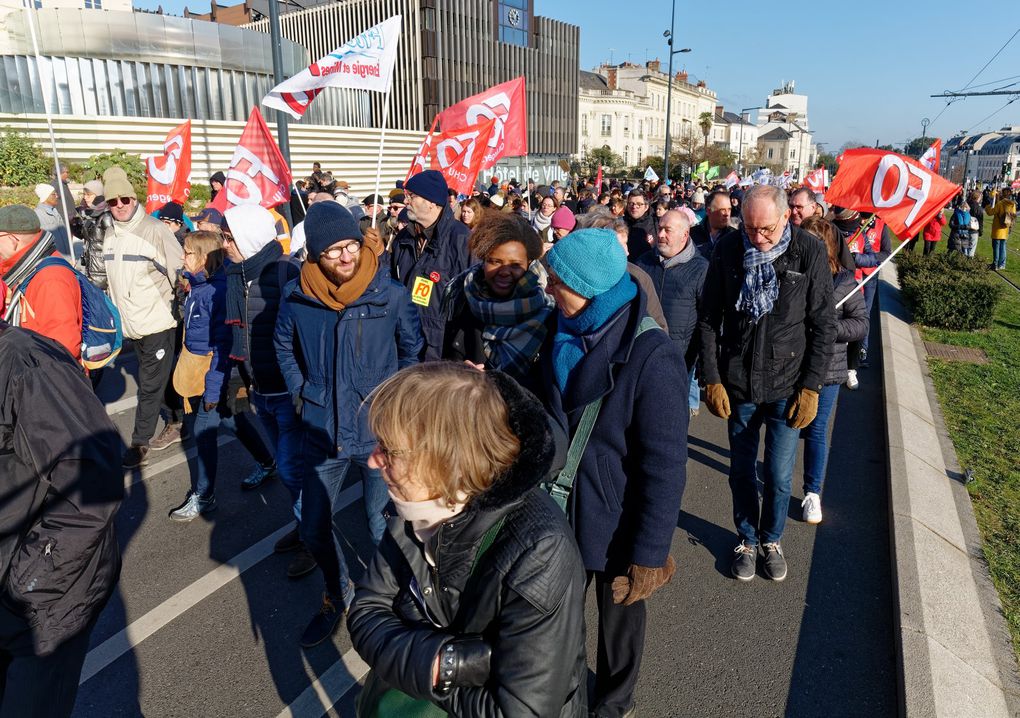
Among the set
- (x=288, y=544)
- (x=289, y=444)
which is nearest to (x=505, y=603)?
(x=289, y=444)

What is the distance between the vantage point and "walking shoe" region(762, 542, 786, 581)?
375 cm

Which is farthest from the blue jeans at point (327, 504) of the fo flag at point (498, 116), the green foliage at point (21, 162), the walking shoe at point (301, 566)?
the green foliage at point (21, 162)

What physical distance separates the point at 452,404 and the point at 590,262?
1.00 m

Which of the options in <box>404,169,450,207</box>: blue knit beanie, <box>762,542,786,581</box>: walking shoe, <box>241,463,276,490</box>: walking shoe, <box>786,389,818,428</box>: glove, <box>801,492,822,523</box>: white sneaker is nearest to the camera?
<box>786,389,818,428</box>: glove

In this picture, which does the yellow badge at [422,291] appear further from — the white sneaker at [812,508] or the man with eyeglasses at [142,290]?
the white sneaker at [812,508]

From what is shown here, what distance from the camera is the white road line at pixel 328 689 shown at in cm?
286

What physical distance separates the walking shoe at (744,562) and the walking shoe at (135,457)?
14.4 feet

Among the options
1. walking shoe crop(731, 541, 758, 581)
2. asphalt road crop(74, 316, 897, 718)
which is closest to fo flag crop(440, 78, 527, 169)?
asphalt road crop(74, 316, 897, 718)

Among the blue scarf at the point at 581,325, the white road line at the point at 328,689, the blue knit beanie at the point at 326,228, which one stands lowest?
the white road line at the point at 328,689

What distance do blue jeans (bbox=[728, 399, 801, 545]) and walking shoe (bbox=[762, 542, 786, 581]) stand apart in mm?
40

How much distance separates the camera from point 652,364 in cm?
218

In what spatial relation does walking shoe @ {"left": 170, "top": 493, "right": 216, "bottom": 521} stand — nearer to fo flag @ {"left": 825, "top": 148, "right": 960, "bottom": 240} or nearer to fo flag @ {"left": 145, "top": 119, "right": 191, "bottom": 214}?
fo flag @ {"left": 145, "top": 119, "right": 191, "bottom": 214}

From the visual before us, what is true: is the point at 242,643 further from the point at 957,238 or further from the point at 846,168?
the point at 957,238

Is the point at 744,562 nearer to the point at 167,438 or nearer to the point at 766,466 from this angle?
the point at 766,466
